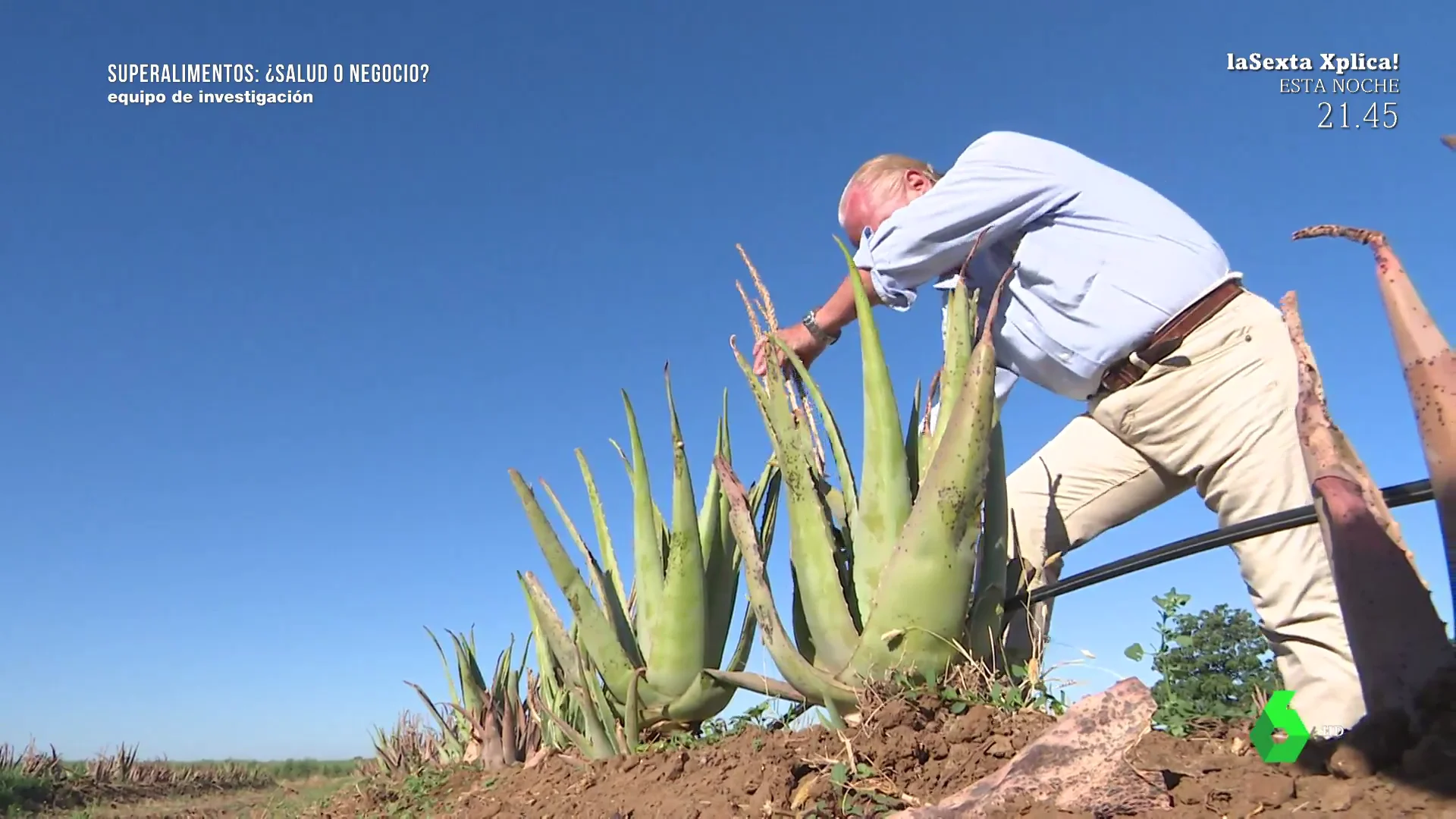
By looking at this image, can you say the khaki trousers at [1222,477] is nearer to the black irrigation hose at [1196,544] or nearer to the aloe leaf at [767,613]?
the black irrigation hose at [1196,544]

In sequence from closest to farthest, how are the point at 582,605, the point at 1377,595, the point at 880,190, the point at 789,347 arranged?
the point at 1377,595, the point at 789,347, the point at 582,605, the point at 880,190

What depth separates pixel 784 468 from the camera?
1.81 m

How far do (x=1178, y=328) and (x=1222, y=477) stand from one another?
339mm

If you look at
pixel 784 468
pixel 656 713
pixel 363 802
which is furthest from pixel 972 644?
pixel 363 802

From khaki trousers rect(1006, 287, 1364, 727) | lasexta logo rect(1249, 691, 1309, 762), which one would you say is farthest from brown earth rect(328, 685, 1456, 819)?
khaki trousers rect(1006, 287, 1364, 727)

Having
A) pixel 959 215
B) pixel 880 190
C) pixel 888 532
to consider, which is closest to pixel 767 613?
pixel 888 532

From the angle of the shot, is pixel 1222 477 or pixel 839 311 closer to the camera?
pixel 1222 477

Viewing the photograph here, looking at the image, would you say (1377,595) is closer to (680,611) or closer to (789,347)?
(789,347)

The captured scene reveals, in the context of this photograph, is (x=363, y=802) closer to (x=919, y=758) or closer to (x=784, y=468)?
(x=784, y=468)

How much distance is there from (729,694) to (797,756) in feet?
2.17

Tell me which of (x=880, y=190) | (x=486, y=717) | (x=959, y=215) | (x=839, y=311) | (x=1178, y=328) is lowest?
(x=486, y=717)

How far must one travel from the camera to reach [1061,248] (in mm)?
2131

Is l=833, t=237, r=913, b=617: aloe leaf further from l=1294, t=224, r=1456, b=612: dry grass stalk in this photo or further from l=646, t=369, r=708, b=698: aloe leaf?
l=1294, t=224, r=1456, b=612: dry grass stalk

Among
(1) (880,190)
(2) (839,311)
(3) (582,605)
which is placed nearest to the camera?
(3) (582,605)
